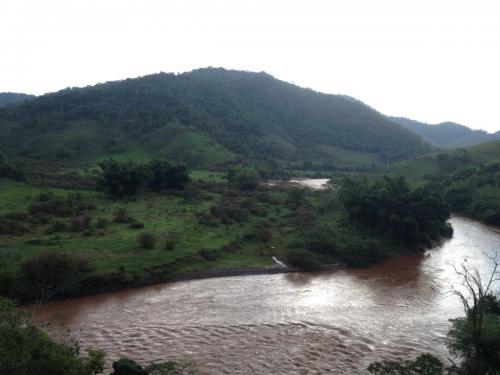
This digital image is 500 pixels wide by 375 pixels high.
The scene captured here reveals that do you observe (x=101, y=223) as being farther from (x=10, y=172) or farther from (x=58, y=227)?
(x=10, y=172)

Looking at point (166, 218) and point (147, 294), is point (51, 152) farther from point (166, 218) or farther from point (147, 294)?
point (147, 294)

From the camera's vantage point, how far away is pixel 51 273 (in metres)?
31.7

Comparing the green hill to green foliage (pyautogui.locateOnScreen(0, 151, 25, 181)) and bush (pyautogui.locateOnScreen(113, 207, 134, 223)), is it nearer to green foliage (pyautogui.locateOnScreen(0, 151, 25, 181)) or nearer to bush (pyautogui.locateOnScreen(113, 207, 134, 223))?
bush (pyautogui.locateOnScreen(113, 207, 134, 223))

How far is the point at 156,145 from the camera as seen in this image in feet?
417

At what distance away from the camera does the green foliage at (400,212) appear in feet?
168

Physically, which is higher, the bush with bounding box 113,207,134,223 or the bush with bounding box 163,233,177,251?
the bush with bounding box 113,207,134,223

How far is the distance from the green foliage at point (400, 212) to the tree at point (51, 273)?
108 ft

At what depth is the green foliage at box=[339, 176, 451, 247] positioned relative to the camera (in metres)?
51.2

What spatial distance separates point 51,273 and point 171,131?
349 ft

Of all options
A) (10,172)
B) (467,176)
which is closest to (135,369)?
(10,172)

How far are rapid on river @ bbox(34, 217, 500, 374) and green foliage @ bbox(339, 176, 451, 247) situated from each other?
924 cm

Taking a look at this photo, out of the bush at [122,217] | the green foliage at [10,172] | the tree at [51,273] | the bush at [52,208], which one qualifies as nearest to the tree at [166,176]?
the green foliage at [10,172]

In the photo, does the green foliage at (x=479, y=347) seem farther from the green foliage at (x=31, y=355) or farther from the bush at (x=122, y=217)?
the bush at (x=122, y=217)

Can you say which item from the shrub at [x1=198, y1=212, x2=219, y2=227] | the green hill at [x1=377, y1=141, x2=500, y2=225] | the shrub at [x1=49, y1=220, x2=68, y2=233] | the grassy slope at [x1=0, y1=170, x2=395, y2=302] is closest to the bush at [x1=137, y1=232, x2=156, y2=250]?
the grassy slope at [x1=0, y1=170, x2=395, y2=302]
